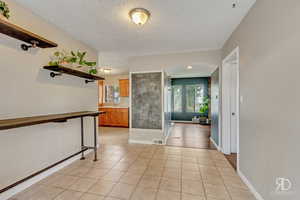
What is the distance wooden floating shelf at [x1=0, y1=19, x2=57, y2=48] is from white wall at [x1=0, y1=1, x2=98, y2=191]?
183 mm

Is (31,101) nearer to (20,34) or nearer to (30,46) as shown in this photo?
(30,46)

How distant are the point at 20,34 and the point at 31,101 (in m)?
0.92

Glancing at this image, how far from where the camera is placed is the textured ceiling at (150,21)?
1917mm

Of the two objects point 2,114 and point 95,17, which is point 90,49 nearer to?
point 95,17

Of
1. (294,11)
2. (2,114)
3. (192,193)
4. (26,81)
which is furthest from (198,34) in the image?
(2,114)

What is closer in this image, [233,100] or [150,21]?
[150,21]

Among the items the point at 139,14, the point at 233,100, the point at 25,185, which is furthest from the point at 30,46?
the point at 233,100

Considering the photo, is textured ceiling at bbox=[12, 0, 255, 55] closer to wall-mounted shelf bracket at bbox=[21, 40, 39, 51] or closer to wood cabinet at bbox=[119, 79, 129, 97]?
wall-mounted shelf bracket at bbox=[21, 40, 39, 51]

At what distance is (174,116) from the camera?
808 centimetres

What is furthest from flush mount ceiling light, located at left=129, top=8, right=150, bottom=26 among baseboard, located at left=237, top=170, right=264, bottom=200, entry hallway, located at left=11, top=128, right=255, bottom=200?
baseboard, located at left=237, top=170, right=264, bottom=200

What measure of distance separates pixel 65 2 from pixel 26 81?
1.23m

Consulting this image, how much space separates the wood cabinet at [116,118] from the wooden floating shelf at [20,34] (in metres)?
4.52

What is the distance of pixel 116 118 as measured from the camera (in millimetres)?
6406

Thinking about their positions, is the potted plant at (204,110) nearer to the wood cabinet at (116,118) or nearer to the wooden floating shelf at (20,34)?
the wood cabinet at (116,118)
